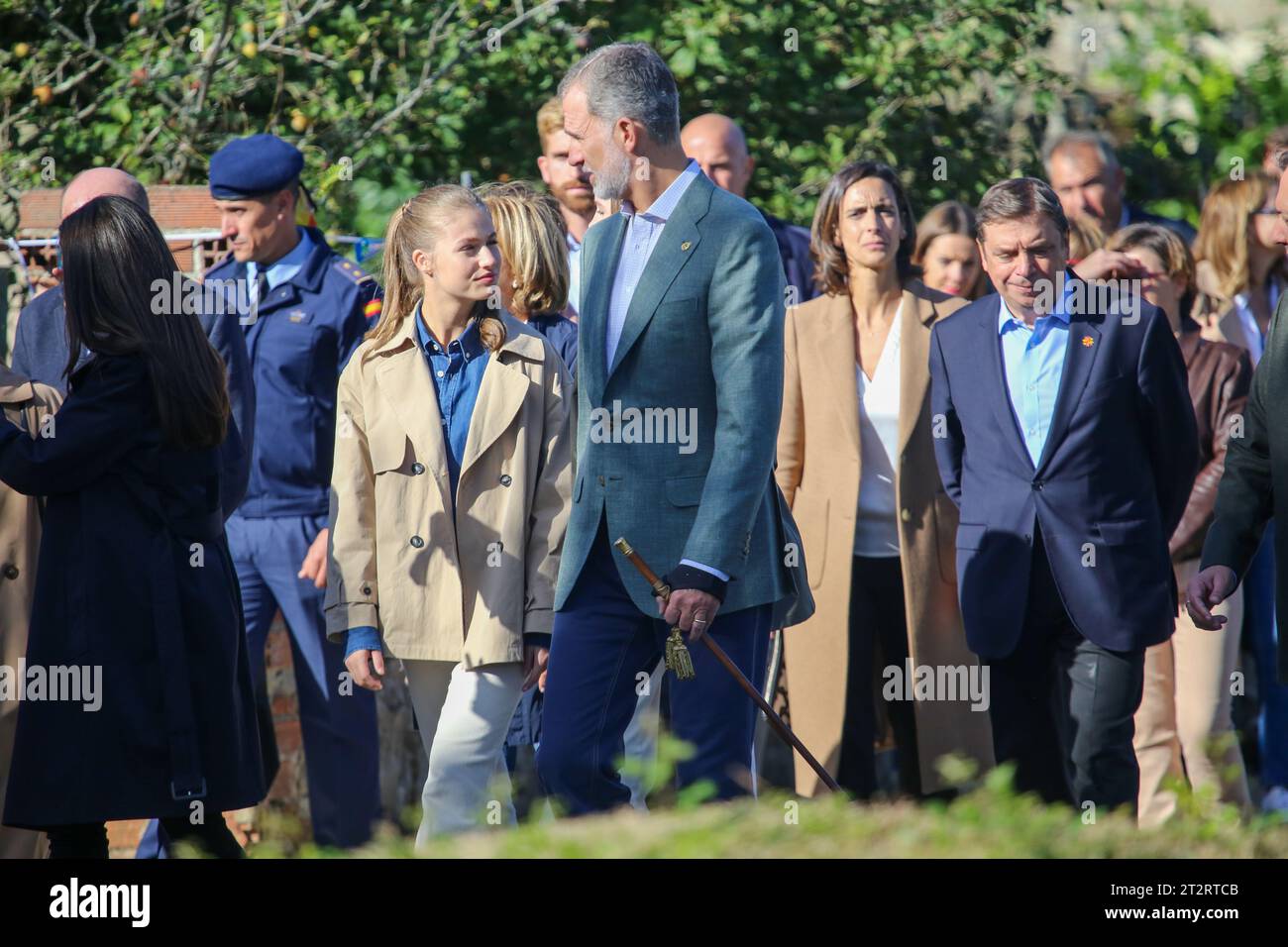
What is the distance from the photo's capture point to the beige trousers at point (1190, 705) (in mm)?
7043

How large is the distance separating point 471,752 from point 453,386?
3.42ft

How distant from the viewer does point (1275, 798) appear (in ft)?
23.8

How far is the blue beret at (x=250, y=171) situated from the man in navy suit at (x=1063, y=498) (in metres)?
2.56

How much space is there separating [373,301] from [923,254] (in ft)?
7.78

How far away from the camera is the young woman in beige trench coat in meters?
6.75

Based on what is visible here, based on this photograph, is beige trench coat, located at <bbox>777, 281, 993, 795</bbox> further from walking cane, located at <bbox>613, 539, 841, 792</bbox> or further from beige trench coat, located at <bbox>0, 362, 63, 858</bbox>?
beige trench coat, located at <bbox>0, 362, 63, 858</bbox>

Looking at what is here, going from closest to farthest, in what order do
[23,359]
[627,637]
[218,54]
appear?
[627,637]
[23,359]
[218,54]

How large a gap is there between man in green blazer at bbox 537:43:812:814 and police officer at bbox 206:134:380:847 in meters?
2.02

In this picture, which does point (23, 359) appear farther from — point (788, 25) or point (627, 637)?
point (788, 25)

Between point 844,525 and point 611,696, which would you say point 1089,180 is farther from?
point 611,696

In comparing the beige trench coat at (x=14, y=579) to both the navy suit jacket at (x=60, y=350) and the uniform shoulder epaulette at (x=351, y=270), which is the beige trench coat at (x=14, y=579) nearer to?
the navy suit jacket at (x=60, y=350)

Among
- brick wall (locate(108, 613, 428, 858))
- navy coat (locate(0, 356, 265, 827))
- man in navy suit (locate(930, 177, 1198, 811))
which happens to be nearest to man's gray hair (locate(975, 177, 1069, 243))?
man in navy suit (locate(930, 177, 1198, 811))
